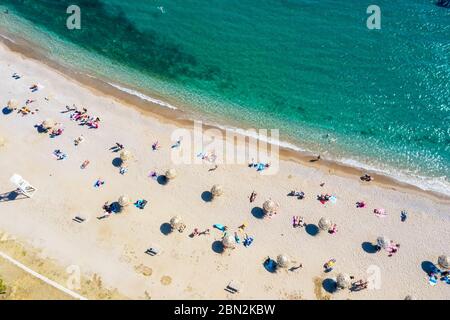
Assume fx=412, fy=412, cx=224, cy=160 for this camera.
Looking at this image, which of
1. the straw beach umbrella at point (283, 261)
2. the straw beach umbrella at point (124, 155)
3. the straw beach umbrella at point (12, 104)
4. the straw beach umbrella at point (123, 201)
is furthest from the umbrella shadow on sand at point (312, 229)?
the straw beach umbrella at point (12, 104)

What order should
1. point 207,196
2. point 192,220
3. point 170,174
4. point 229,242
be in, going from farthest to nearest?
point 170,174, point 207,196, point 192,220, point 229,242

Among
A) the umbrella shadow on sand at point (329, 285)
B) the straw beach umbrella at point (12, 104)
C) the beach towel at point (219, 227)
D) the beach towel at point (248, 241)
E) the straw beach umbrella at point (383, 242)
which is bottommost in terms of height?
the umbrella shadow on sand at point (329, 285)

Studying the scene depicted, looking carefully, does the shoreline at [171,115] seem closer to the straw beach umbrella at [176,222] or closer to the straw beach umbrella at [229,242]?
the straw beach umbrella at [229,242]

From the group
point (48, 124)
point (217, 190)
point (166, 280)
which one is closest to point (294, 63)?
point (217, 190)

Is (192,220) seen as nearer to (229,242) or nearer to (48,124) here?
(229,242)

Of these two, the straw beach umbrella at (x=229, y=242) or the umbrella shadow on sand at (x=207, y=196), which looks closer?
the straw beach umbrella at (x=229, y=242)

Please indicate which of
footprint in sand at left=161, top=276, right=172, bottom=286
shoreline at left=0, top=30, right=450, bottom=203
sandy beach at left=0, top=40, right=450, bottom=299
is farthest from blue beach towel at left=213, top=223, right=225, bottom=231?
shoreline at left=0, top=30, right=450, bottom=203

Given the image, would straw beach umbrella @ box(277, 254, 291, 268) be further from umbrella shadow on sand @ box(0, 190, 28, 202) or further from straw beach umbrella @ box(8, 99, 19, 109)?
straw beach umbrella @ box(8, 99, 19, 109)
